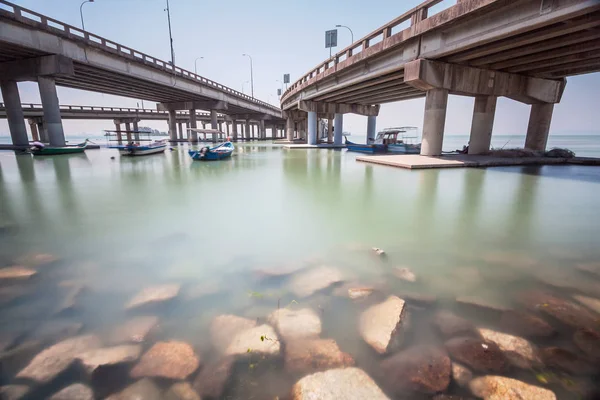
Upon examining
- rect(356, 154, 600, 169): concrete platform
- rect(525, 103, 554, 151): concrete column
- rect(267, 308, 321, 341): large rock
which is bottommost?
rect(267, 308, 321, 341): large rock

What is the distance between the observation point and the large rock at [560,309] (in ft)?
9.31

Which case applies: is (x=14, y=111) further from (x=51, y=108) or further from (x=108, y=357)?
(x=108, y=357)

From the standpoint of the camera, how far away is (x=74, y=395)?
6.78 ft

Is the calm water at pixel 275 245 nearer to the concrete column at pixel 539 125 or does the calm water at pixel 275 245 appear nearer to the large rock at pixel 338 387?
the large rock at pixel 338 387

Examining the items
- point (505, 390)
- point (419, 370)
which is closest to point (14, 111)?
point (419, 370)

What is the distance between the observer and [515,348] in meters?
2.49

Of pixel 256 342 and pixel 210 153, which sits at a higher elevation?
pixel 210 153

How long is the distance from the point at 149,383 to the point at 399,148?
2832cm

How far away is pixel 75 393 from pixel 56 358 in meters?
0.55

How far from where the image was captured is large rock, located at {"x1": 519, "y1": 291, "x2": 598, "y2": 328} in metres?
2.84

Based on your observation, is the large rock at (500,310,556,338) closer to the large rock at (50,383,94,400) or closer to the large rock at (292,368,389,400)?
the large rock at (292,368,389,400)

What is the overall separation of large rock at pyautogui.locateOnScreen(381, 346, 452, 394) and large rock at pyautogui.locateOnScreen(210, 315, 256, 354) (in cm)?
140

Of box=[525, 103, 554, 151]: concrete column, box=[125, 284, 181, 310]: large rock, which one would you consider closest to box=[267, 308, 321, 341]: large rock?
box=[125, 284, 181, 310]: large rock

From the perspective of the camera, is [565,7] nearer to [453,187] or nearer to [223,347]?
[453,187]
